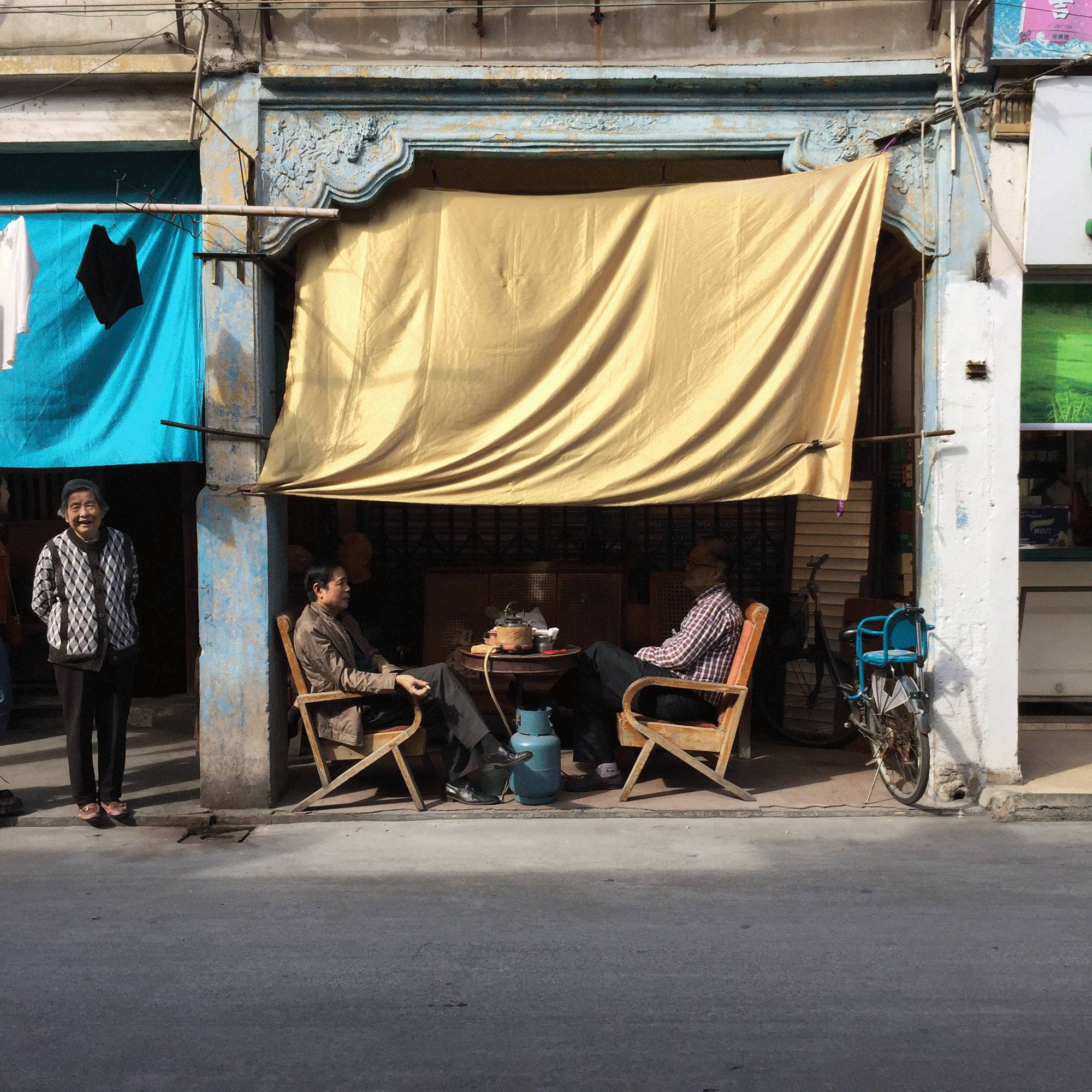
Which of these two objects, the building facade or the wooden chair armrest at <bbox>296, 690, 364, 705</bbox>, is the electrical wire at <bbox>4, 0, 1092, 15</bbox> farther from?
the wooden chair armrest at <bbox>296, 690, 364, 705</bbox>

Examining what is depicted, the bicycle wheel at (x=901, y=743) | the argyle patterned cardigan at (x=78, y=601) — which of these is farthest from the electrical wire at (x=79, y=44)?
the bicycle wheel at (x=901, y=743)

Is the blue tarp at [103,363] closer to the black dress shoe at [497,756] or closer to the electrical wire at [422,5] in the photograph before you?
the electrical wire at [422,5]

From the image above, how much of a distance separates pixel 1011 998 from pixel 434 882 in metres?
2.69

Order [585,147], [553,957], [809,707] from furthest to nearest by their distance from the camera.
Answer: [809,707] < [585,147] < [553,957]

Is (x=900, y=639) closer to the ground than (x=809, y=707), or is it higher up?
higher up

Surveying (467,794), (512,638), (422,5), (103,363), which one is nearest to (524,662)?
(512,638)

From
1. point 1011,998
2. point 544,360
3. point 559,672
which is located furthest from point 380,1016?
point 544,360

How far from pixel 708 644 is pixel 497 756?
156 centimetres

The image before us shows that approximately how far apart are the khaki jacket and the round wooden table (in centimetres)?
56

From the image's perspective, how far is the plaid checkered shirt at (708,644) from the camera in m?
6.83

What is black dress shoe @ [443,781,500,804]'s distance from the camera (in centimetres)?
667

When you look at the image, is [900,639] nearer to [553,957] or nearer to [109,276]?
[553,957]

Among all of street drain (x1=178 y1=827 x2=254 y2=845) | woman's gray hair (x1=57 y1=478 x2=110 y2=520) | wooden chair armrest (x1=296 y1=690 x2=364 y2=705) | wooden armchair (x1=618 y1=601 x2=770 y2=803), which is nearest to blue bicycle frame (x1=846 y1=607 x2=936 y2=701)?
wooden armchair (x1=618 y1=601 x2=770 y2=803)

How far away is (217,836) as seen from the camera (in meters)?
6.19
